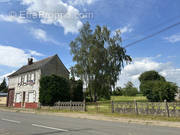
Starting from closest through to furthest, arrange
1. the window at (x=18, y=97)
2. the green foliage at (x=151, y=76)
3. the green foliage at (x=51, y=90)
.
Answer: the green foliage at (x=51, y=90) < the window at (x=18, y=97) < the green foliage at (x=151, y=76)

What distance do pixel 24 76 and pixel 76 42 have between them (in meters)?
12.8

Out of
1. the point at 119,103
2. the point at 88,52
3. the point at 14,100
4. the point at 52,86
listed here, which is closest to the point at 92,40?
the point at 88,52

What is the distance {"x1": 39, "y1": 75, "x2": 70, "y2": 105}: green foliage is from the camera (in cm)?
2250

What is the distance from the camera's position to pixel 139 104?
13.1 metres

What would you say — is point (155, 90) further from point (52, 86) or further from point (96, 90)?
point (52, 86)

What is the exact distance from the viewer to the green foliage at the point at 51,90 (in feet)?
73.8

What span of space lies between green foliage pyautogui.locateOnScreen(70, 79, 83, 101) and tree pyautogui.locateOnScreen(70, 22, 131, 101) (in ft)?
4.76

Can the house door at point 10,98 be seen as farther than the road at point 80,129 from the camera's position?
Yes

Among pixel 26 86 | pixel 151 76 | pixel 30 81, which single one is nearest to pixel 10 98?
pixel 26 86

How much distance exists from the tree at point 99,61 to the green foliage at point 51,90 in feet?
20.9

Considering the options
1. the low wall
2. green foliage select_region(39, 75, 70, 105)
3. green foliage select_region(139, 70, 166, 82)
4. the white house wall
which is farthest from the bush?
green foliage select_region(139, 70, 166, 82)

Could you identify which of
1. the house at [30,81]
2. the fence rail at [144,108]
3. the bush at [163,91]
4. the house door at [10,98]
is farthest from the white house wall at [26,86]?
the bush at [163,91]

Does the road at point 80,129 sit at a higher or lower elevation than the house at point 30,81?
lower

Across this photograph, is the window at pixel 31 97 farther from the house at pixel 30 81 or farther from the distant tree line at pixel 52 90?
the distant tree line at pixel 52 90
